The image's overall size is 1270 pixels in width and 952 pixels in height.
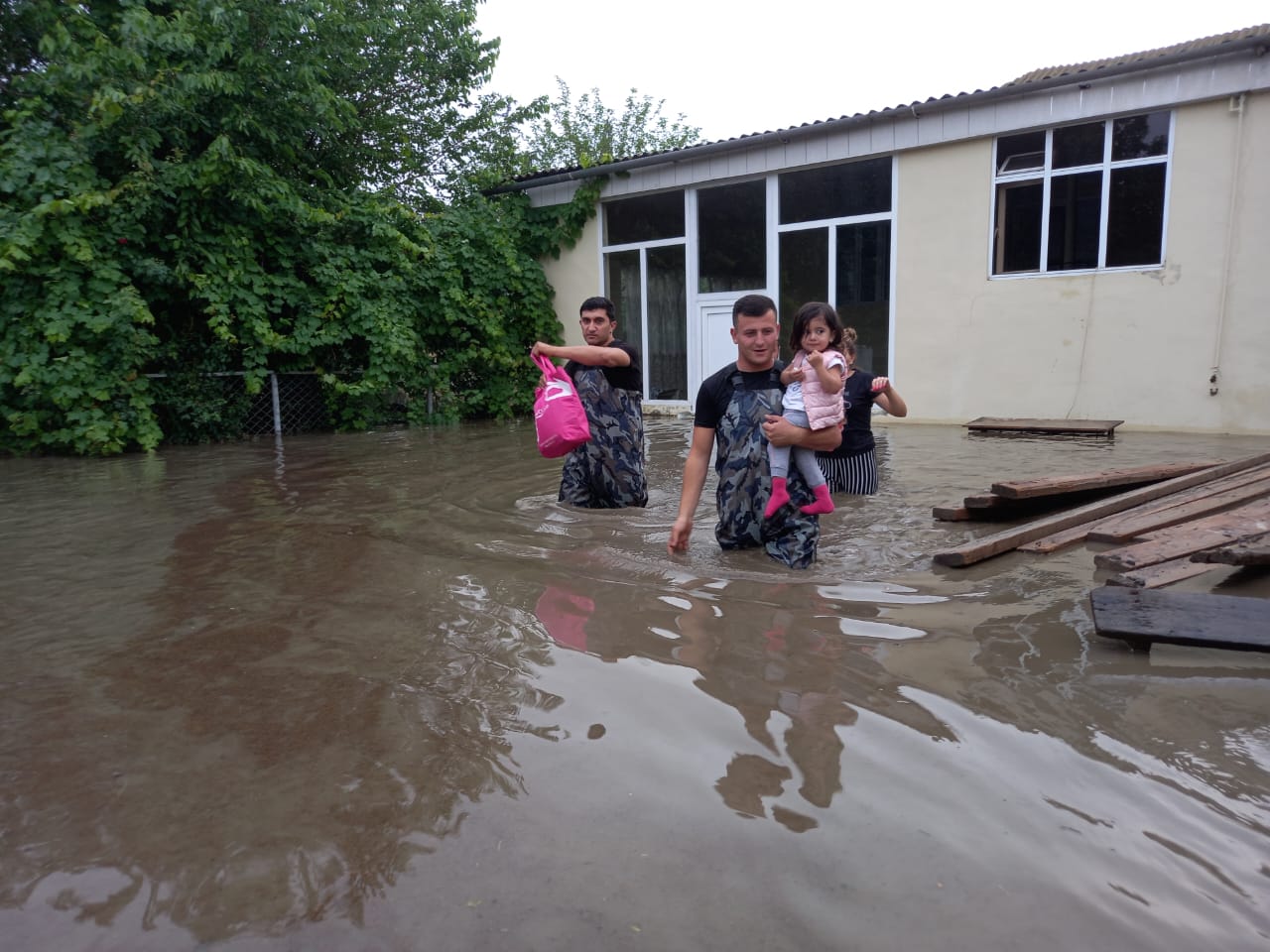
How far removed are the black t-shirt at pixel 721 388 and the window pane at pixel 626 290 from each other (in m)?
11.6

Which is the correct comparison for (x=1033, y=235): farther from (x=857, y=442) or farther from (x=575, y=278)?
(x=575, y=278)

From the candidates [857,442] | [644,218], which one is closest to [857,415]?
[857,442]

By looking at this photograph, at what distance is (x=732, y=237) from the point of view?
582 inches

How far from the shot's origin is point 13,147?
10.3 metres

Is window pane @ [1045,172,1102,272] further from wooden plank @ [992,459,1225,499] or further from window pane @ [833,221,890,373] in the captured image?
wooden plank @ [992,459,1225,499]

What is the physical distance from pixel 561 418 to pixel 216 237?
27.8ft

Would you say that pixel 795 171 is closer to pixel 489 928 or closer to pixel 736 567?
pixel 736 567

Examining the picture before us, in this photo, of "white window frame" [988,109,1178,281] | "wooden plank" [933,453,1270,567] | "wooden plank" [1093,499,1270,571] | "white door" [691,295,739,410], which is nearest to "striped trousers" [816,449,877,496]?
"wooden plank" [933,453,1270,567]

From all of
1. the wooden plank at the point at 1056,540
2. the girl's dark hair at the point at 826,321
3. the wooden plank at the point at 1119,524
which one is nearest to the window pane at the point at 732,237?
the wooden plank at the point at 1119,524

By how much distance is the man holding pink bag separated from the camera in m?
6.03

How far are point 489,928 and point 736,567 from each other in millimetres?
3010

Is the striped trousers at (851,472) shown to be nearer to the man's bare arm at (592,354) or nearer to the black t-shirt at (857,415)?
the black t-shirt at (857,415)

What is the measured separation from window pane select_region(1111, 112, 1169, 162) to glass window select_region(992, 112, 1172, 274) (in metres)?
0.01

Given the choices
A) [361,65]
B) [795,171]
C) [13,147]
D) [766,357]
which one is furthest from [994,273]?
[13,147]
